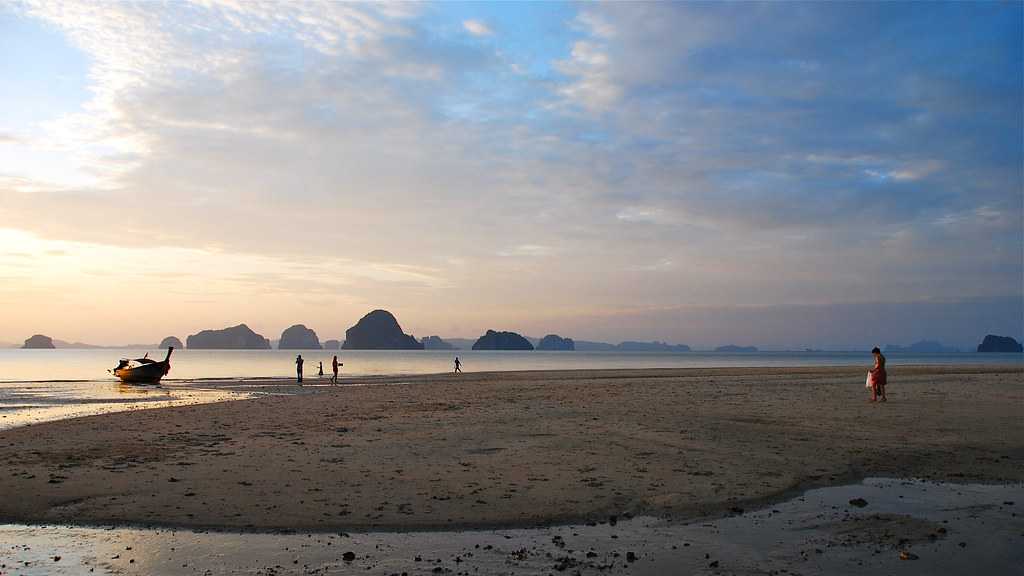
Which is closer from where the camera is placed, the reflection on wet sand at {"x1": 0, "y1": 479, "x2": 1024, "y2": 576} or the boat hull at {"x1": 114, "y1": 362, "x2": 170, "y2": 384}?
the reflection on wet sand at {"x1": 0, "y1": 479, "x2": 1024, "y2": 576}

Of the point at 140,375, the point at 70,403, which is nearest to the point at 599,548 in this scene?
the point at 70,403

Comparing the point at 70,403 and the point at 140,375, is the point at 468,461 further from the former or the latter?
the point at 140,375

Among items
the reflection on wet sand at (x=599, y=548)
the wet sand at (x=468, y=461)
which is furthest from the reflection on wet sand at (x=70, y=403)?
the reflection on wet sand at (x=599, y=548)

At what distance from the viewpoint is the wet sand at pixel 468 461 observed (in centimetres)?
1016

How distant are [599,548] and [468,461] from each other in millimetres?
5886

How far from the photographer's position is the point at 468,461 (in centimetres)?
1389

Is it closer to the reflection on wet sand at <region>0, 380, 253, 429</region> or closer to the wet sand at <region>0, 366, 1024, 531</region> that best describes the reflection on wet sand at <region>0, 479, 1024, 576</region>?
the wet sand at <region>0, 366, 1024, 531</region>

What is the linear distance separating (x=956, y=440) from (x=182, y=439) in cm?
1860

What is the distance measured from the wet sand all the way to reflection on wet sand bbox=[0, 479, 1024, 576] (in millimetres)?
584

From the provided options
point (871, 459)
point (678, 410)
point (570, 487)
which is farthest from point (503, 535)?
point (678, 410)

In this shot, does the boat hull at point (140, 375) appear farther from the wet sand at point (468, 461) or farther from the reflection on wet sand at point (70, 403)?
the wet sand at point (468, 461)

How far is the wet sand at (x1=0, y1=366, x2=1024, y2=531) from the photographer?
10164 mm

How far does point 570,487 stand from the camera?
37.9 ft

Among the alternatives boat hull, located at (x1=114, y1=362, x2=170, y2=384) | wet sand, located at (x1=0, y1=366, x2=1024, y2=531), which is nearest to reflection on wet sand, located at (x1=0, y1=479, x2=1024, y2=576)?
wet sand, located at (x1=0, y1=366, x2=1024, y2=531)
